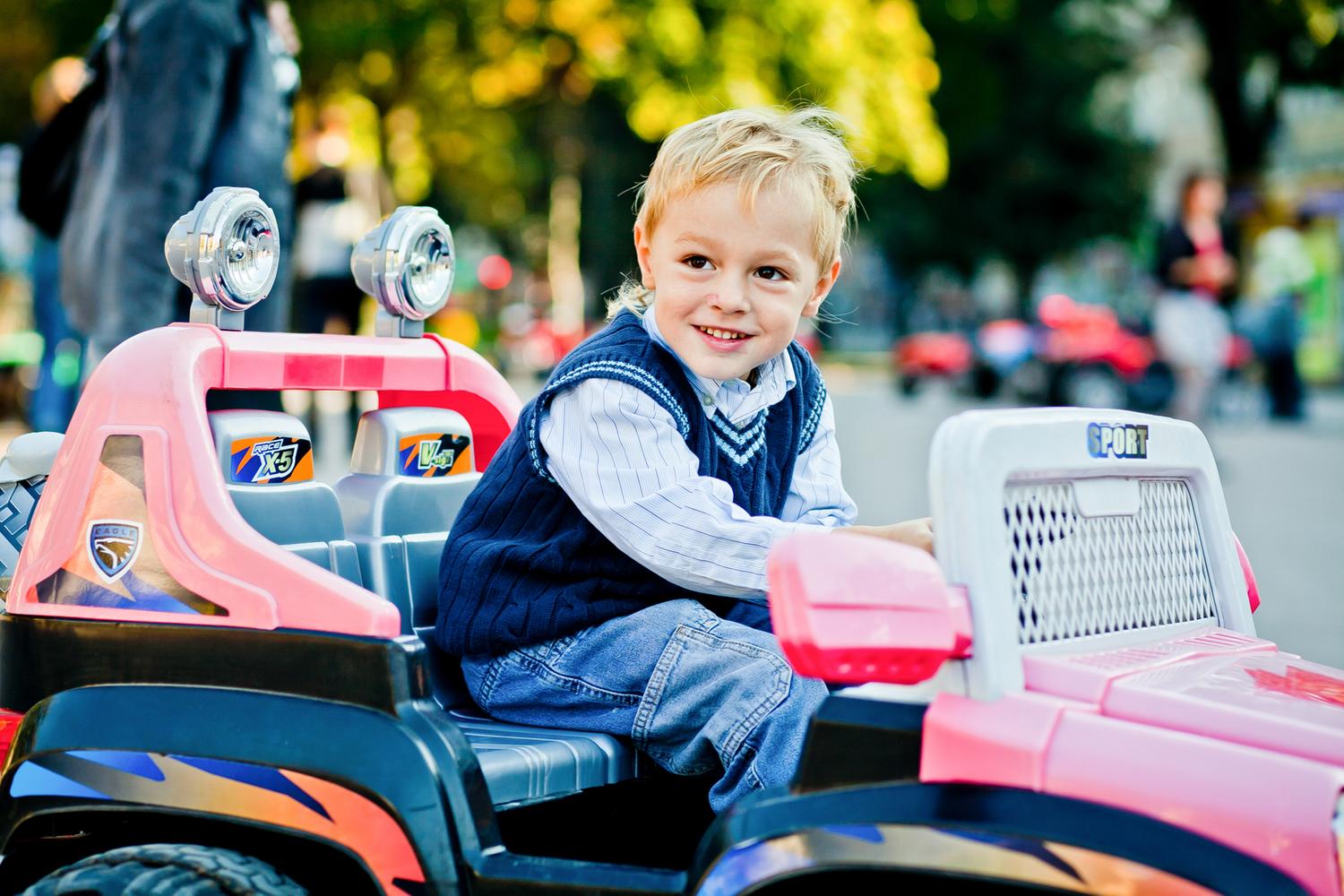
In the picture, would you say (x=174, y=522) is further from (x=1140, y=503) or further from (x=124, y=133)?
(x=124, y=133)

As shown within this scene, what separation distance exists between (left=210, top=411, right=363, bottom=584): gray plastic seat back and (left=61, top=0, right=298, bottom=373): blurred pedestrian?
148 centimetres

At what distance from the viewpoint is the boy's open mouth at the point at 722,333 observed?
2.25m

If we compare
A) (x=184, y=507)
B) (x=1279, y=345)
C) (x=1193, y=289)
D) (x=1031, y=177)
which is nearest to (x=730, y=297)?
(x=184, y=507)

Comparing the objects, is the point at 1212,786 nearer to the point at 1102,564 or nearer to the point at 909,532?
the point at 1102,564

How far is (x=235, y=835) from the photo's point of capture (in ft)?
6.70

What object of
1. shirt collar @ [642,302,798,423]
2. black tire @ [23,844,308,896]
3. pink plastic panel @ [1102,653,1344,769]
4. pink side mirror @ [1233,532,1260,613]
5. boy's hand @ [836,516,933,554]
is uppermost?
shirt collar @ [642,302,798,423]

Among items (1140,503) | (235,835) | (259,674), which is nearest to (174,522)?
(259,674)

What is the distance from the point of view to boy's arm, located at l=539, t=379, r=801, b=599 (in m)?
A: 2.11

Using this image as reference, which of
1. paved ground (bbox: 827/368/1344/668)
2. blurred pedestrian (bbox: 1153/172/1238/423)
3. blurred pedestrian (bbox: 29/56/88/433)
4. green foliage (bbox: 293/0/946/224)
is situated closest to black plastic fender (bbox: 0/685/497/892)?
paved ground (bbox: 827/368/1344/668)

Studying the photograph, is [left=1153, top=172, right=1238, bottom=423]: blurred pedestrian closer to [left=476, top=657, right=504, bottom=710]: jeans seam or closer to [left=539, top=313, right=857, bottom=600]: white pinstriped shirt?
[left=539, top=313, right=857, bottom=600]: white pinstriped shirt

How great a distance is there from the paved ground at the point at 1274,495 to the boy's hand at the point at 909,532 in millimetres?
2508

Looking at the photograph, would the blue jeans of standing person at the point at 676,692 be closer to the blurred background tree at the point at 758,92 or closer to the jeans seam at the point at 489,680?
the jeans seam at the point at 489,680

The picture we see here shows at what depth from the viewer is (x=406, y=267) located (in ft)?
8.62

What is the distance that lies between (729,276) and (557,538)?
0.46m
